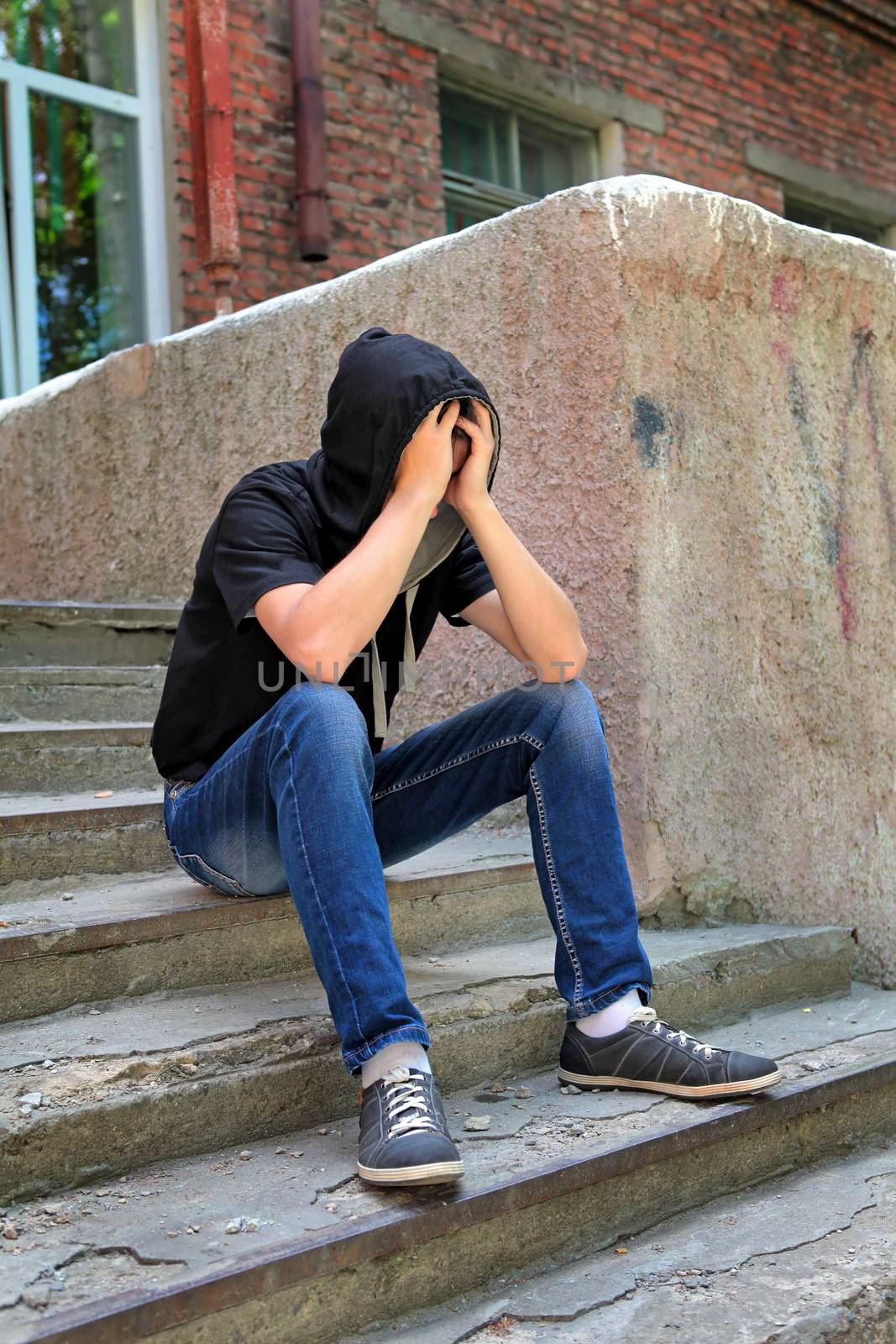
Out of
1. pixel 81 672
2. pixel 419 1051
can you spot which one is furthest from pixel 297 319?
pixel 419 1051

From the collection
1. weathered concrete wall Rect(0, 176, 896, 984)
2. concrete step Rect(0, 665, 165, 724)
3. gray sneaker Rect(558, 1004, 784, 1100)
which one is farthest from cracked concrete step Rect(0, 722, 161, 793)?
gray sneaker Rect(558, 1004, 784, 1100)

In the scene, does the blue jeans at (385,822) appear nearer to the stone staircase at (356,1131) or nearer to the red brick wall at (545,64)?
the stone staircase at (356,1131)

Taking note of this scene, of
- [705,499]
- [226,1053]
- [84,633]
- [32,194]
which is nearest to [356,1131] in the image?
[226,1053]

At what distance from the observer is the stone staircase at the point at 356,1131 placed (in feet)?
4.98

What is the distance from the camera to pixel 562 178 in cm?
775

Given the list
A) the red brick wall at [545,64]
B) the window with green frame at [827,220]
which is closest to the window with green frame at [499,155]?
the red brick wall at [545,64]

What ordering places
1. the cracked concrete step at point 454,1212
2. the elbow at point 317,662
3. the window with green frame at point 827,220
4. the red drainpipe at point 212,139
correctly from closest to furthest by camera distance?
the cracked concrete step at point 454,1212 < the elbow at point 317,662 < the red drainpipe at point 212,139 < the window with green frame at point 827,220

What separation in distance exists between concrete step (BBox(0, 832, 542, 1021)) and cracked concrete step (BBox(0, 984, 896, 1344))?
1.13ft

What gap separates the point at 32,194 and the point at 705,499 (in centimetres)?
444

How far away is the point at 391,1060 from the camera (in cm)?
171

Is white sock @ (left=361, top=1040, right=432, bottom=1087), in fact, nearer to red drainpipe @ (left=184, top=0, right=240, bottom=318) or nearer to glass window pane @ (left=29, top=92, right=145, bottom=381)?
red drainpipe @ (left=184, top=0, right=240, bottom=318)

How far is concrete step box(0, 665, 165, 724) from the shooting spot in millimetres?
3088

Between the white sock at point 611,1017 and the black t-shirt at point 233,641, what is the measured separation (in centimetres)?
67

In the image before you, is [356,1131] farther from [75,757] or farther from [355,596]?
[75,757]
